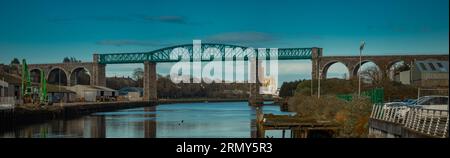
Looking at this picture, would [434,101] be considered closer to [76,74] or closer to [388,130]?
[388,130]

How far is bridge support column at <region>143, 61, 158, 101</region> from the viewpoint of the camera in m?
136

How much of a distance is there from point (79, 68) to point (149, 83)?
75.3 ft

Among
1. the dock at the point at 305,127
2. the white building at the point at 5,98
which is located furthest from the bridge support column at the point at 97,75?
the dock at the point at 305,127

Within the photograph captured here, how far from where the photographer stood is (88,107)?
→ 261 feet

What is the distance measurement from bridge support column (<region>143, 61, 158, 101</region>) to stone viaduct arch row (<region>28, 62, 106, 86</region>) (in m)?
10.2

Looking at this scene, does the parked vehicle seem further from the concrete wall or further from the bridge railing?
the concrete wall

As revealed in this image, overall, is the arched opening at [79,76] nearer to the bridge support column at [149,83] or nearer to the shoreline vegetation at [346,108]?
the bridge support column at [149,83]

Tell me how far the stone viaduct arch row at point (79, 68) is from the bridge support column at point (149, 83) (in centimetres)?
1016

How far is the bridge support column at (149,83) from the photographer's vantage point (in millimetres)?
136250

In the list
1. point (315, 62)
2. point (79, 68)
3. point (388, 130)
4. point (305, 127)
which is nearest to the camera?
point (388, 130)

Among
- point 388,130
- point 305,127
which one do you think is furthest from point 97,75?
point 388,130

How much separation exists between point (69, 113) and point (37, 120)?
14.0 meters

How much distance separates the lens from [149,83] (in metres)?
136
